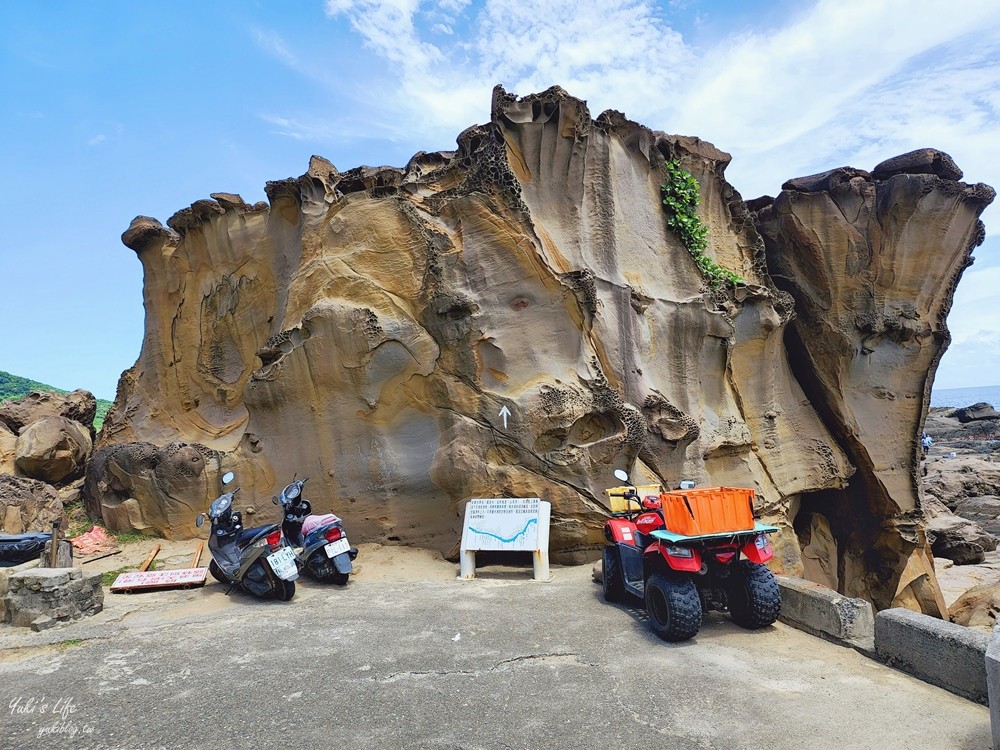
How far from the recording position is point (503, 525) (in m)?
7.71

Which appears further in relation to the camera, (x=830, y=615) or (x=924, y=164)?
(x=924, y=164)

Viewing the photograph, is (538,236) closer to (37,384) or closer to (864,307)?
(864,307)

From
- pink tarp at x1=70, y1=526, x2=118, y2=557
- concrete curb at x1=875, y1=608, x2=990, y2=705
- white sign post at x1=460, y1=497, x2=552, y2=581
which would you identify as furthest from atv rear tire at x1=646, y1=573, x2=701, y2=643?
pink tarp at x1=70, y1=526, x2=118, y2=557

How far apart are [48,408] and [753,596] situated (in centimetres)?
1664

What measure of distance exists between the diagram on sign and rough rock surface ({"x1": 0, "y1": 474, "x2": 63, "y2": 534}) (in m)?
7.30

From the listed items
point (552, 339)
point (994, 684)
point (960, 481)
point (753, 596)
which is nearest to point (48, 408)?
point (552, 339)

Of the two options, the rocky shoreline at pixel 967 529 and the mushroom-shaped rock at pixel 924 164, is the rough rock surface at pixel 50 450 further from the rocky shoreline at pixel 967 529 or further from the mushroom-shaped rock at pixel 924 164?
the mushroom-shaped rock at pixel 924 164

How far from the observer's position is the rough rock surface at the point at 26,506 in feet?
33.6

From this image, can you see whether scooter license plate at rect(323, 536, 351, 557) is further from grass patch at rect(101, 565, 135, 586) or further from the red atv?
the red atv

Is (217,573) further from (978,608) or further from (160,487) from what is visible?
(978,608)

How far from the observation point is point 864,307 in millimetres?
13195

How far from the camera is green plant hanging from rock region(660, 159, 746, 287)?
11.6 meters

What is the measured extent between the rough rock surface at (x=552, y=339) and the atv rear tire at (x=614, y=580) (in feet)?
6.82

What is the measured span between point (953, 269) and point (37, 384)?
5918cm
